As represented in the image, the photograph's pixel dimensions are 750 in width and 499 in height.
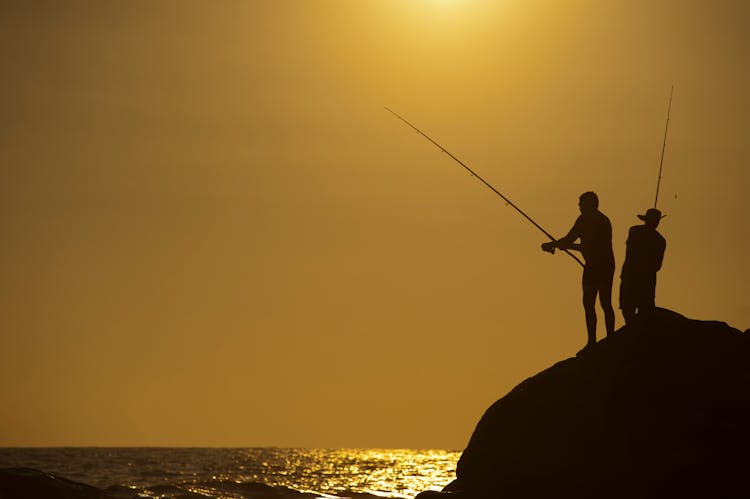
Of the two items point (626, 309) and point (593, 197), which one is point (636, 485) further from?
point (593, 197)

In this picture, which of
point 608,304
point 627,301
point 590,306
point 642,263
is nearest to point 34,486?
point 590,306

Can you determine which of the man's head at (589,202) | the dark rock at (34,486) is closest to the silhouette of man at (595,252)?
the man's head at (589,202)

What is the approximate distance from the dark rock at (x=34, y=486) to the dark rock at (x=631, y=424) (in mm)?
5720

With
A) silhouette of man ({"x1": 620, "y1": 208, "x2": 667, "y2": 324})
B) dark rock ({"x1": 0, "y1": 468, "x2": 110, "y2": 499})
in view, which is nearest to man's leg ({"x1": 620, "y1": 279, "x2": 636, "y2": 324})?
silhouette of man ({"x1": 620, "y1": 208, "x2": 667, "y2": 324})

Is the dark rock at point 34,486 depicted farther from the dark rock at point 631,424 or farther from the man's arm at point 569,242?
Answer: the man's arm at point 569,242

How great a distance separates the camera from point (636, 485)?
13844 mm

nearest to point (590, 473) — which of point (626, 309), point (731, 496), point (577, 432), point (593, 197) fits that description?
point (577, 432)

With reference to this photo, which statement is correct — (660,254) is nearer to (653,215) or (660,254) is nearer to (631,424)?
(653,215)

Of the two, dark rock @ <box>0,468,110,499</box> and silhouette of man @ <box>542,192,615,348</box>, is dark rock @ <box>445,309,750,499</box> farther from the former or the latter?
dark rock @ <box>0,468,110,499</box>

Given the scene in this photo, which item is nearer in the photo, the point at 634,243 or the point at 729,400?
the point at 729,400

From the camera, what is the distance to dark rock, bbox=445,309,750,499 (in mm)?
13719

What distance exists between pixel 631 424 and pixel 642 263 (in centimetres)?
276

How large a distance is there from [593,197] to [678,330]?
7.73 feet

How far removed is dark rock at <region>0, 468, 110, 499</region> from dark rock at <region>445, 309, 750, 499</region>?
5.72m
